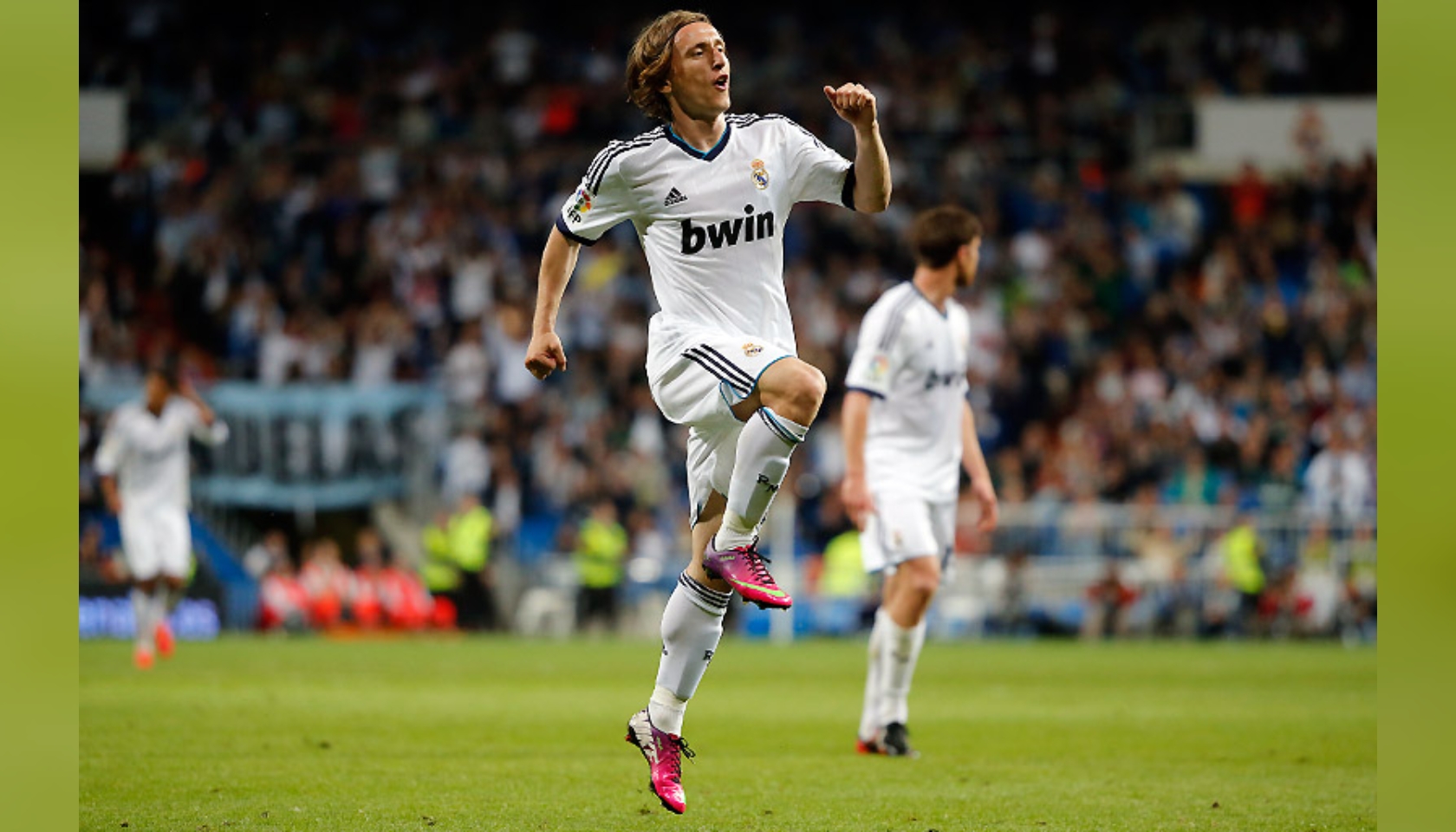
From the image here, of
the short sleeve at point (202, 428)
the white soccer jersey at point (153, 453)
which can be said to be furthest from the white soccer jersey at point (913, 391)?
the white soccer jersey at point (153, 453)

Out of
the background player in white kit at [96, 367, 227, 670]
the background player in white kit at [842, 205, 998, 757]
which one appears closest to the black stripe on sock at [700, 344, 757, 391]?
the background player in white kit at [842, 205, 998, 757]

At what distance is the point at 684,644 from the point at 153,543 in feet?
34.0

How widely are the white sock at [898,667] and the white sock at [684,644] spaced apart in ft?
8.05

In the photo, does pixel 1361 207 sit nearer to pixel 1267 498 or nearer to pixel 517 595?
pixel 1267 498

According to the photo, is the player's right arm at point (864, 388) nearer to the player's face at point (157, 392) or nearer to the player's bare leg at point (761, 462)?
the player's bare leg at point (761, 462)

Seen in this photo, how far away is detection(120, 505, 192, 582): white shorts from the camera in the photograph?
15.6m

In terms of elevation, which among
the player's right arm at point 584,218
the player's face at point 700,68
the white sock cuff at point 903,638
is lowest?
the white sock cuff at point 903,638

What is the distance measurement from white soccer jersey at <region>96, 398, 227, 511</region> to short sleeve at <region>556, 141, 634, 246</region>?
10197mm

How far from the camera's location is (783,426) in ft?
19.3

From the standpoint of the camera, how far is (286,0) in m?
27.0

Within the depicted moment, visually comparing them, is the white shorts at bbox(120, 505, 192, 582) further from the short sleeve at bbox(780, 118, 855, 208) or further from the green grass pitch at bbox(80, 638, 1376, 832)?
the short sleeve at bbox(780, 118, 855, 208)

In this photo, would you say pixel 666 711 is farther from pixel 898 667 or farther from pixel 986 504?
pixel 986 504

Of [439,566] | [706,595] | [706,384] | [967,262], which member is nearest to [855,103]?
[706,384]

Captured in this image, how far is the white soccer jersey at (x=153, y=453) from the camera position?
15.8 meters
